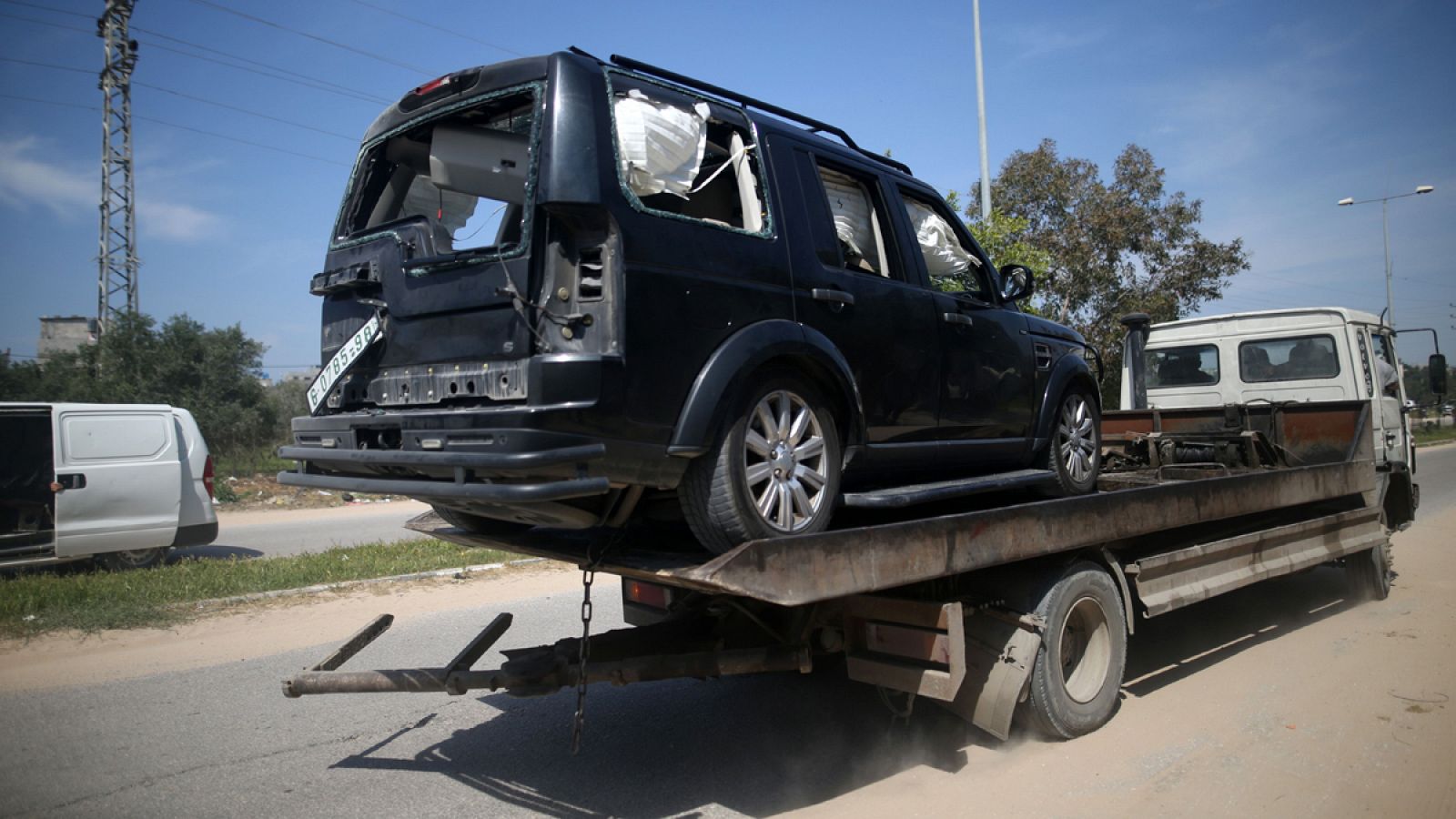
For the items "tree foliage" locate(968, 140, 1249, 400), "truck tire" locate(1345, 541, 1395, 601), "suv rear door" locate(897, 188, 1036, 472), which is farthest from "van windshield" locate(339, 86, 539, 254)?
"tree foliage" locate(968, 140, 1249, 400)

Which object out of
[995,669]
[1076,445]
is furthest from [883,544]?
[1076,445]

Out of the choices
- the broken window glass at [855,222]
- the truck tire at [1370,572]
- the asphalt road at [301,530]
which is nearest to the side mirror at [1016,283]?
the broken window glass at [855,222]

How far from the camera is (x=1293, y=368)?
28.7 ft

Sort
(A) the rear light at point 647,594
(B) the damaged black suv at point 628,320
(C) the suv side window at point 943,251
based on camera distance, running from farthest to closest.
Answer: (C) the suv side window at point 943,251, (A) the rear light at point 647,594, (B) the damaged black suv at point 628,320

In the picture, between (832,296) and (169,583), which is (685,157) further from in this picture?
(169,583)

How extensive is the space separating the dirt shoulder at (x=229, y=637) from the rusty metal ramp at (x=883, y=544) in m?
2.33

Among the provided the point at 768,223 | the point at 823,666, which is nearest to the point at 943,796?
the point at 823,666

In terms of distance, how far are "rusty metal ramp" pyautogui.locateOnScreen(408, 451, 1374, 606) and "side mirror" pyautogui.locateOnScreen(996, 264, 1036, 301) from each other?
130 cm

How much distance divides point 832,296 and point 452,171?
5.46 ft

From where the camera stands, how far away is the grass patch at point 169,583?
6.85m

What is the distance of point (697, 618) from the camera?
14.9 feet

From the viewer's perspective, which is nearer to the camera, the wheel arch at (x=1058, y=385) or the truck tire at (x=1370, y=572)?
the wheel arch at (x=1058, y=385)

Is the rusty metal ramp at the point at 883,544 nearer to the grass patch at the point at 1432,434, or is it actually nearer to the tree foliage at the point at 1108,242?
the tree foliage at the point at 1108,242

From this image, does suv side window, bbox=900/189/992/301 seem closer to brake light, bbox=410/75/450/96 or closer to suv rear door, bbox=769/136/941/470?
suv rear door, bbox=769/136/941/470
